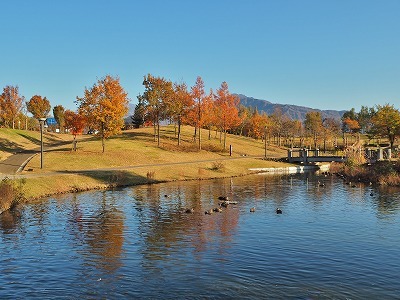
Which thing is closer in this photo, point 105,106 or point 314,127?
point 105,106

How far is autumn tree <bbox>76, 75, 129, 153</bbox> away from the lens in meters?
75.1

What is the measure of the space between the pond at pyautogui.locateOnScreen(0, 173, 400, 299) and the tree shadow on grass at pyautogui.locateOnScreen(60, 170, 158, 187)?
475 inches

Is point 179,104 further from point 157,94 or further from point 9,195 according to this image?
point 9,195

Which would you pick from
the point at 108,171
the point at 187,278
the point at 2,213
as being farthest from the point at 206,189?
the point at 187,278

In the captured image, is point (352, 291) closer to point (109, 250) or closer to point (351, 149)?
point (109, 250)

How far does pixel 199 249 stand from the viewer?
26531 mm

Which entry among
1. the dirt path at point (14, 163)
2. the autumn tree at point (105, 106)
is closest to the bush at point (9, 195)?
the dirt path at point (14, 163)

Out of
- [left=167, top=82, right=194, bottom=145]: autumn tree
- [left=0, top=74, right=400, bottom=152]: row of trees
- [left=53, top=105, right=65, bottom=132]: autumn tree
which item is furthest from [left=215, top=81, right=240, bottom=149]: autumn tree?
[left=53, top=105, right=65, bottom=132]: autumn tree

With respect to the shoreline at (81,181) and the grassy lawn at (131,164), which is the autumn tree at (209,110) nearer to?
the grassy lawn at (131,164)

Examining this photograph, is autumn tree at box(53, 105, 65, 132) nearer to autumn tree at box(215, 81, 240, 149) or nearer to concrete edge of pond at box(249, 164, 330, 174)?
autumn tree at box(215, 81, 240, 149)

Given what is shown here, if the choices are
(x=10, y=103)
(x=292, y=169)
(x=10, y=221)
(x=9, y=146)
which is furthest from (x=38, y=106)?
(x=10, y=221)

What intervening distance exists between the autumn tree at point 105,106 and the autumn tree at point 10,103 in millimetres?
64919

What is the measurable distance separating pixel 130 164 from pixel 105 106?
11715 mm

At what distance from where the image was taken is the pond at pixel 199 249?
65.1 feet
